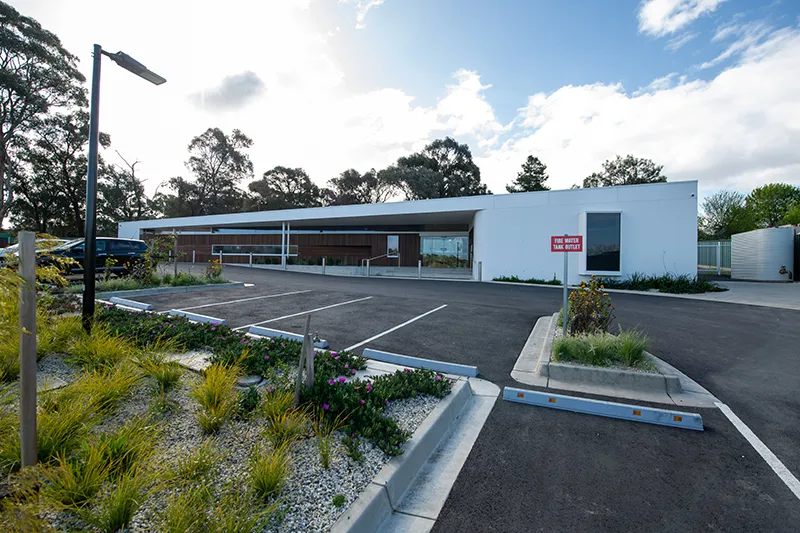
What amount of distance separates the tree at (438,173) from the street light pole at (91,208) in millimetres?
32905

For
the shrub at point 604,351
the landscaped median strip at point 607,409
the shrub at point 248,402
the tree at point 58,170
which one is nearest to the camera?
the shrub at point 248,402

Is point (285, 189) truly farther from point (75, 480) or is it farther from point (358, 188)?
point (75, 480)

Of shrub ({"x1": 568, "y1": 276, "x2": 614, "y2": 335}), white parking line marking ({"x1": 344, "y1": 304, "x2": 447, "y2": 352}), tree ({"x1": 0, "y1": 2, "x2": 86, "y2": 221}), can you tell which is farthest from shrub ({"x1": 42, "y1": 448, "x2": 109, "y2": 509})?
tree ({"x1": 0, "y1": 2, "x2": 86, "y2": 221})

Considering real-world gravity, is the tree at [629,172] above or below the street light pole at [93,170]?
above

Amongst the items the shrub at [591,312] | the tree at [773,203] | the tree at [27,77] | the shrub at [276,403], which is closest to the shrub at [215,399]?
the shrub at [276,403]

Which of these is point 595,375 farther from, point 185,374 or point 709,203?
point 709,203

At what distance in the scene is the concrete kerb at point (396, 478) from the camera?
203 cm

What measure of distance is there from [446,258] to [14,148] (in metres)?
34.7

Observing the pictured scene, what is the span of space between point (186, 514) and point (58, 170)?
45.6 meters

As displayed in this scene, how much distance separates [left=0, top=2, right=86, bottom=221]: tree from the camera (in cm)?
2348

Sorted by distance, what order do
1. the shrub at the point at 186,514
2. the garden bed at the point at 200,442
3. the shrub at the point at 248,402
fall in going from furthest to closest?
the shrub at the point at 248,402, the garden bed at the point at 200,442, the shrub at the point at 186,514

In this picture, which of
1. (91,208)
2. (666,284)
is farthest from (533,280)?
(91,208)

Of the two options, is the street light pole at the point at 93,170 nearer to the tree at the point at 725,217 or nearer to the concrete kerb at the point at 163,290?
the concrete kerb at the point at 163,290

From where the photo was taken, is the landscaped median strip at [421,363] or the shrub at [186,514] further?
the landscaped median strip at [421,363]
